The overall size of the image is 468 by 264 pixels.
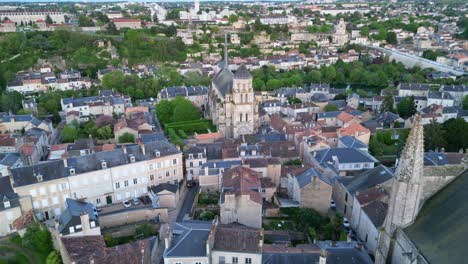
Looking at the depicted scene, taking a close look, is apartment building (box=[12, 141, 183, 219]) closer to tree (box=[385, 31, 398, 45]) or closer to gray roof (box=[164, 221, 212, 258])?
gray roof (box=[164, 221, 212, 258])

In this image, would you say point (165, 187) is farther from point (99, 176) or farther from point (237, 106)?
point (237, 106)

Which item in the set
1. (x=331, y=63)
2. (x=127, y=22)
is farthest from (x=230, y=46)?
(x=127, y=22)

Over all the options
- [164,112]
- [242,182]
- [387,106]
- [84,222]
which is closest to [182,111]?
[164,112]

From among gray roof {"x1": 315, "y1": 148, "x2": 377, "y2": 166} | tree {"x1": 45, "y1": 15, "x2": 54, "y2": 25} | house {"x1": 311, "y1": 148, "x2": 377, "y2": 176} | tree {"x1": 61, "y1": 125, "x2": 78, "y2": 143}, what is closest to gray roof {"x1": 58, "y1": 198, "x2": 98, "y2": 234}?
house {"x1": 311, "y1": 148, "x2": 377, "y2": 176}

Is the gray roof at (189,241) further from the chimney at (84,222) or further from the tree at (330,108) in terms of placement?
the tree at (330,108)

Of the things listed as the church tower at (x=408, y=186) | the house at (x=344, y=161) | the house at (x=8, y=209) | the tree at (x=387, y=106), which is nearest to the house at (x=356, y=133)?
the house at (x=344, y=161)

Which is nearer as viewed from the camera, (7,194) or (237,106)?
(7,194)
